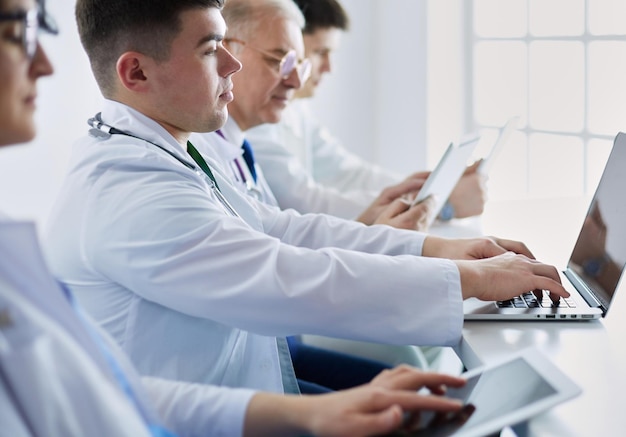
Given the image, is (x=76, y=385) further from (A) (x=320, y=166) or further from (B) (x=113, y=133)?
(A) (x=320, y=166)

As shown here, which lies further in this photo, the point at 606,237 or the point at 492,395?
the point at 606,237

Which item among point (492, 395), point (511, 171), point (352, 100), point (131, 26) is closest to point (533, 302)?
point (492, 395)

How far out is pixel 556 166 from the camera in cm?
309

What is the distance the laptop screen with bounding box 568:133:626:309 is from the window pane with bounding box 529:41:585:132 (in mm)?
1390

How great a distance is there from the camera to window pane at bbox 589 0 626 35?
8.80 feet

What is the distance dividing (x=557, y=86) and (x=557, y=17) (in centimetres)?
24

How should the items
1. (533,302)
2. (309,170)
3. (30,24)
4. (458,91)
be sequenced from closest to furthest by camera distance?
(30,24) → (533,302) → (309,170) → (458,91)

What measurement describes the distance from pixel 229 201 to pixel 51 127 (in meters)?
2.05

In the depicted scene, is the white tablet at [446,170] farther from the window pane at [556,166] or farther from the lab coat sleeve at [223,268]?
the window pane at [556,166]

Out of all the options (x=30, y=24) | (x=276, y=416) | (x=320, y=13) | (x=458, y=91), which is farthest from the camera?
(x=458, y=91)

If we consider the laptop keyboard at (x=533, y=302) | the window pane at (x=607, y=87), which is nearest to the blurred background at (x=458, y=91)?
the window pane at (x=607, y=87)

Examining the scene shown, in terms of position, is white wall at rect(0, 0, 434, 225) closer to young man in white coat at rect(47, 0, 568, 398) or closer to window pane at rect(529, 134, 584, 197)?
window pane at rect(529, 134, 584, 197)

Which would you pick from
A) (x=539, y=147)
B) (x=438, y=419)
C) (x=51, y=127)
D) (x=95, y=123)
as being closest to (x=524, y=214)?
(x=539, y=147)

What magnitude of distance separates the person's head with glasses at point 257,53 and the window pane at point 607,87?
1034 millimetres
